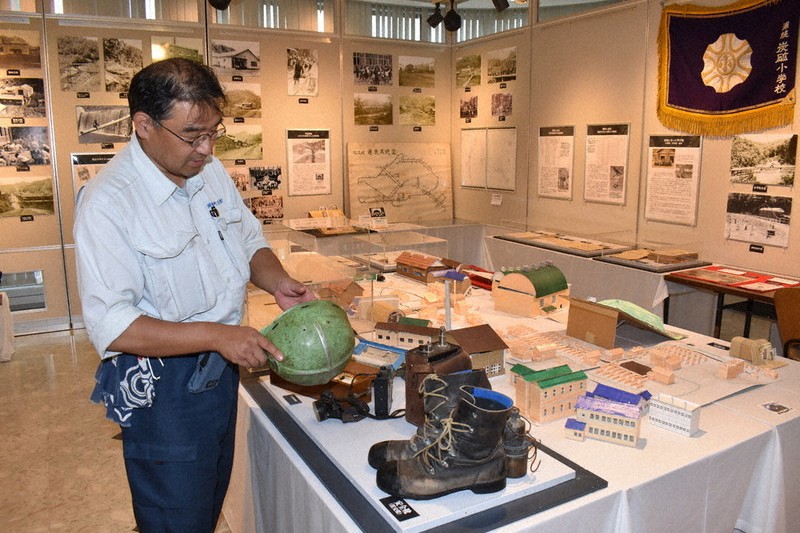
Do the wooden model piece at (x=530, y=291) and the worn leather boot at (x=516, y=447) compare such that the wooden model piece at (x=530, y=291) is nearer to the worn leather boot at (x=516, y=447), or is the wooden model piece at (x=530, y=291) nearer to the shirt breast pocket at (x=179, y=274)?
the worn leather boot at (x=516, y=447)

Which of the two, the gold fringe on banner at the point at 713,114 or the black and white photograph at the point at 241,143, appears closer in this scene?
the gold fringe on banner at the point at 713,114

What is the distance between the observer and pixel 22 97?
18.9 feet

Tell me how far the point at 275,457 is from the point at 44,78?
537cm

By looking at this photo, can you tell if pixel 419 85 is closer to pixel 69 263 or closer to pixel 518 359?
pixel 69 263

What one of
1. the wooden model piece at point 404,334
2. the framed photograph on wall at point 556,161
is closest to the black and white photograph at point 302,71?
the framed photograph on wall at point 556,161

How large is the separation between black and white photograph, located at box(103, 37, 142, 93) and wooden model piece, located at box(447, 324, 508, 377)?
5060mm

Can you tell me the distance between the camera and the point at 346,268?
121 inches

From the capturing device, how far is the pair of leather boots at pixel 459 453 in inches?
57.2

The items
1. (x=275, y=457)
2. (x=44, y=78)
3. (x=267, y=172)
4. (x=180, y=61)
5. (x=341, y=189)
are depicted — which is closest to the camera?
(x=180, y=61)

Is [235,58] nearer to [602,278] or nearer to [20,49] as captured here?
[20,49]

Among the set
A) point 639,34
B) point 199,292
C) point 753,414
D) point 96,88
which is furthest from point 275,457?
point 96,88

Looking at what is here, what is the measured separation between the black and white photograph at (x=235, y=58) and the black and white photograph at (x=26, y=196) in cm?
198

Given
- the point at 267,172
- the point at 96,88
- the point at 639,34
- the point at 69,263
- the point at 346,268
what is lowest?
the point at 69,263

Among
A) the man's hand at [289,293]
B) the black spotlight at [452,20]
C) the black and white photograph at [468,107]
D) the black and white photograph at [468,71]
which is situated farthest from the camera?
the black and white photograph at [468,107]
